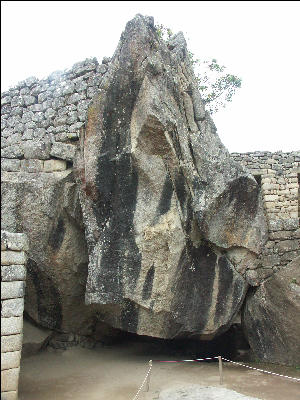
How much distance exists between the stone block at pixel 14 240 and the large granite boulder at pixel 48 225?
1680mm

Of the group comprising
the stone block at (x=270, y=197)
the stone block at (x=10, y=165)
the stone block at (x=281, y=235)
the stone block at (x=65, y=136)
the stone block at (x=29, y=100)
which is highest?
the stone block at (x=29, y=100)

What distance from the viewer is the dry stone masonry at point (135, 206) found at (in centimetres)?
646

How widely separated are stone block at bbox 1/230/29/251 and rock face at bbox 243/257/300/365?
15.3ft

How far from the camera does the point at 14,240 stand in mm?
5094

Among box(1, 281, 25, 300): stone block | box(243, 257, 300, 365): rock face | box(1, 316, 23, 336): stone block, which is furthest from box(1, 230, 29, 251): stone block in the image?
box(243, 257, 300, 365): rock face

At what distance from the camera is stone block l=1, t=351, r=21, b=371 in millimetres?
4789

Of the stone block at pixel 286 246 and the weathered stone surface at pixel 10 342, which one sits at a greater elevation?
the stone block at pixel 286 246

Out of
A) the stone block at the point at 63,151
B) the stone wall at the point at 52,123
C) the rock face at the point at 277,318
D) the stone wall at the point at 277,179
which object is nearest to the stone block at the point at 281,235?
the stone wall at the point at 52,123

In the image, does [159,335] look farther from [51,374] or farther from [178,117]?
→ [178,117]

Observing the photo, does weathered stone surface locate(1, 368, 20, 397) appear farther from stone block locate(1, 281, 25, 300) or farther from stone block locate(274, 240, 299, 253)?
stone block locate(274, 240, 299, 253)

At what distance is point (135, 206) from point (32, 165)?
209 centimetres

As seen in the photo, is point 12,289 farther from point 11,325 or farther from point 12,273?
point 11,325

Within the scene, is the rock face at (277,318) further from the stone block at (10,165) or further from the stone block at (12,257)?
the stone block at (10,165)

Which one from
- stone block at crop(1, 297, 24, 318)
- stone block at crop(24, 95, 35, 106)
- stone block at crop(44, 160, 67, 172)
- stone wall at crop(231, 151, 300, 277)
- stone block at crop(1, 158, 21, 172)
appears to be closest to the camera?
stone block at crop(1, 297, 24, 318)
